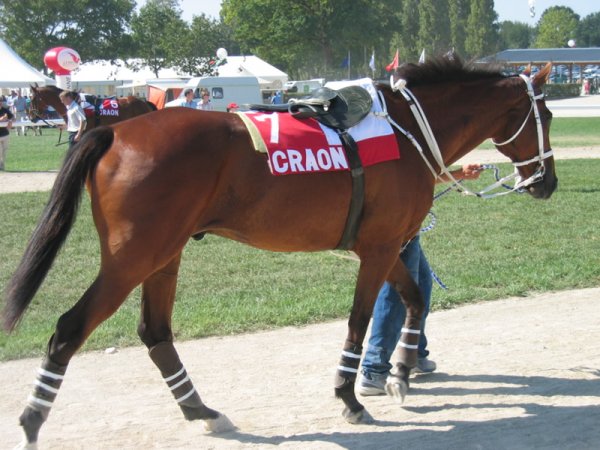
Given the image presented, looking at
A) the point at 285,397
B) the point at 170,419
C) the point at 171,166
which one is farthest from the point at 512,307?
the point at 171,166

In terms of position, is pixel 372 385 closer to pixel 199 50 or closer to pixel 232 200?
pixel 232 200

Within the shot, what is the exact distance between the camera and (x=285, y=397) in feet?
15.9

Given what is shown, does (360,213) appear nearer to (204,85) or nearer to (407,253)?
(407,253)

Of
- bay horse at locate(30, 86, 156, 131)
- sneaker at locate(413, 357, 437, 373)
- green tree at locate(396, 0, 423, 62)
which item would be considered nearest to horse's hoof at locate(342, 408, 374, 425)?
sneaker at locate(413, 357, 437, 373)

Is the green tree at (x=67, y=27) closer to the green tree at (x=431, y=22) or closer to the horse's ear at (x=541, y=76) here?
the green tree at (x=431, y=22)

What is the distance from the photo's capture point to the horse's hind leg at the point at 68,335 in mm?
3787

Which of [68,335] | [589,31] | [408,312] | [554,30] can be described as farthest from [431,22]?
[68,335]

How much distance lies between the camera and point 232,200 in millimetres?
4082

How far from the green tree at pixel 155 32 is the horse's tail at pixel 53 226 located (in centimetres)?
5428

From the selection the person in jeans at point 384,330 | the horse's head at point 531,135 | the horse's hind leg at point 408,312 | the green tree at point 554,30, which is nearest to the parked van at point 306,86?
the horse's head at point 531,135

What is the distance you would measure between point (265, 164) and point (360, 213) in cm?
65

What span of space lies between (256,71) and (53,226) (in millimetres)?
47942

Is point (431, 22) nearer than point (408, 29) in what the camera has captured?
Yes

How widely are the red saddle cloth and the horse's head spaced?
3.48ft
